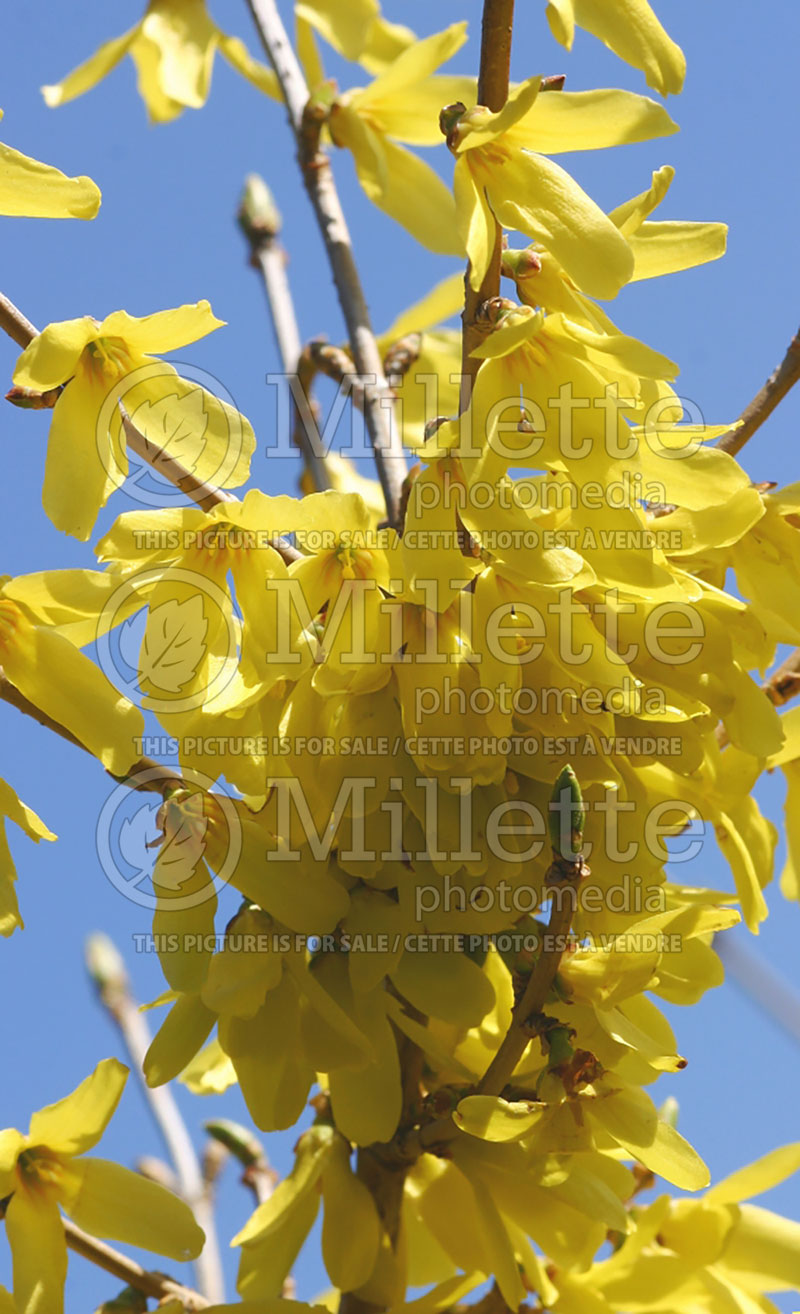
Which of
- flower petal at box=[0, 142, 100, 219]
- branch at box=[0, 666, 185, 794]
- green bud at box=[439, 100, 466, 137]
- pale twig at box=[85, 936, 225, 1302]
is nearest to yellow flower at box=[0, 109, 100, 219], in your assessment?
flower petal at box=[0, 142, 100, 219]

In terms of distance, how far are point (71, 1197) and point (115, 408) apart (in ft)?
2.41

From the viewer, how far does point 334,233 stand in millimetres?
1834

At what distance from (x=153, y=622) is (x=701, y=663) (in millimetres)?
460

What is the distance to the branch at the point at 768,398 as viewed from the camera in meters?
1.27

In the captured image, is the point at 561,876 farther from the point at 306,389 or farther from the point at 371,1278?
the point at 306,389

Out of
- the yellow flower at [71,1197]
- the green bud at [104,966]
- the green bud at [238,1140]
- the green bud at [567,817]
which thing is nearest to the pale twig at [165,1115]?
the green bud at [104,966]

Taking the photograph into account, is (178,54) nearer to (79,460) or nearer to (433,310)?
(433,310)

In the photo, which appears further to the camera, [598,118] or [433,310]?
[433,310]

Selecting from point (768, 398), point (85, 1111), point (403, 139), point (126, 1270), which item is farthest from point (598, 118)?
point (126, 1270)

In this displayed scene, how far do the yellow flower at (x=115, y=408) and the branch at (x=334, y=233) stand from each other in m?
0.53

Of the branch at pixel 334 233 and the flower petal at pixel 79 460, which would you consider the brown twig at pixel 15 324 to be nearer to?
the flower petal at pixel 79 460

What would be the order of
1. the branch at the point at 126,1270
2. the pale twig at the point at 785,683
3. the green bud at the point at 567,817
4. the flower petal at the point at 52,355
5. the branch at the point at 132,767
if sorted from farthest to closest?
the pale twig at the point at 785,683 < the branch at the point at 126,1270 < the branch at the point at 132,767 < the flower petal at the point at 52,355 < the green bud at the point at 567,817

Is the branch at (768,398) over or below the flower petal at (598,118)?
below

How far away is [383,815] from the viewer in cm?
113
